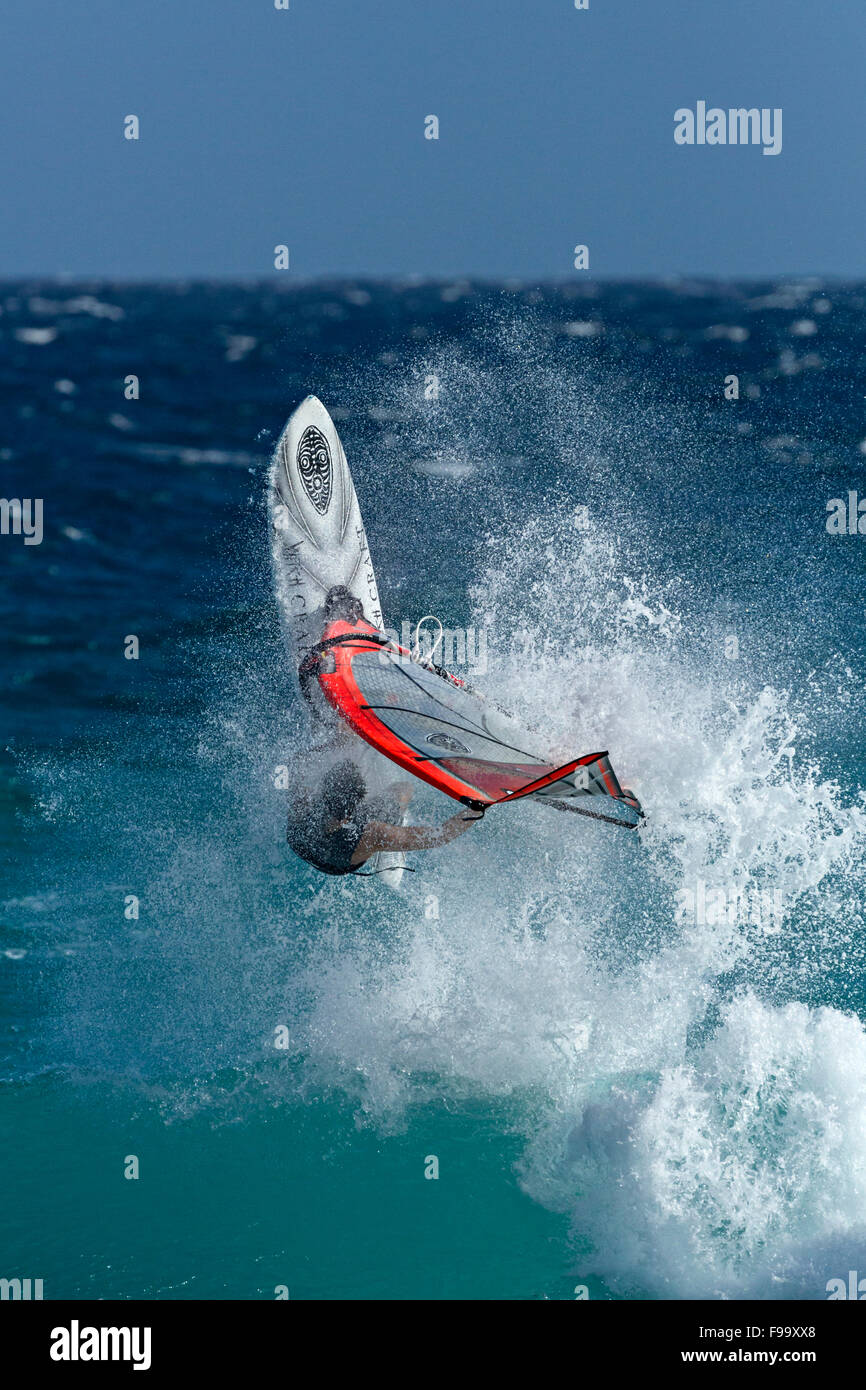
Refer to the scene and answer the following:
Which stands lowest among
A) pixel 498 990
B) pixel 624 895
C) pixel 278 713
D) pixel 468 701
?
pixel 498 990

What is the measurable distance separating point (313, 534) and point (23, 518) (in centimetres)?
2236

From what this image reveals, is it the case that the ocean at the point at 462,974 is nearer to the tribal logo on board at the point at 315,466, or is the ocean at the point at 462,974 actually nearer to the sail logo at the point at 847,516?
the tribal logo on board at the point at 315,466

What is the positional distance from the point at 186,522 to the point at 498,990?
19.9m

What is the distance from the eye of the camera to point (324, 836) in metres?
13.3

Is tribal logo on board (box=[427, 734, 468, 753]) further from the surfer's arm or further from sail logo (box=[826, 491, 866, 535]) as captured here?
sail logo (box=[826, 491, 866, 535])

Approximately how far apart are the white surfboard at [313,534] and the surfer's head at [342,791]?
399mm

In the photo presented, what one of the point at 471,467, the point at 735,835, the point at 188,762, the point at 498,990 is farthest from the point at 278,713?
the point at 471,467

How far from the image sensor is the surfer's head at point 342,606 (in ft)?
49.1

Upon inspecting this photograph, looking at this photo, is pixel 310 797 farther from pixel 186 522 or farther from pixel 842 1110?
pixel 186 522

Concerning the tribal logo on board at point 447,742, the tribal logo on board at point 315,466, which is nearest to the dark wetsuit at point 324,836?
the tribal logo on board at point 447,742

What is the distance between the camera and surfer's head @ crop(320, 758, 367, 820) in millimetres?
13352

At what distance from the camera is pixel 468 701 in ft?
44.5

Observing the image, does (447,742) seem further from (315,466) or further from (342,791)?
(315,466)

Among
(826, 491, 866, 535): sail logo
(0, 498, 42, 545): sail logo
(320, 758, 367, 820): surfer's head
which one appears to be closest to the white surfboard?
(320, 758, 367, 820): surfer's head
